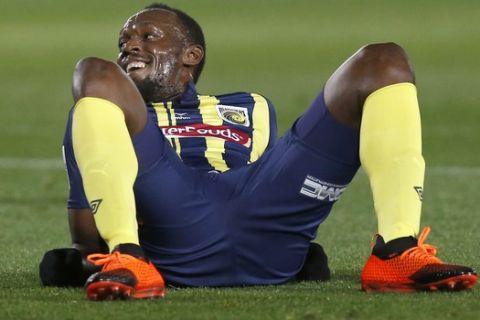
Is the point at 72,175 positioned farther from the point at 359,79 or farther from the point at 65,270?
the point at 359,79

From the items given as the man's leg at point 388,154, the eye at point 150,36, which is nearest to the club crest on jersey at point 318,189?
the man's leg at point 388,154

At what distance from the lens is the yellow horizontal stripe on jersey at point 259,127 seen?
3.81 metres

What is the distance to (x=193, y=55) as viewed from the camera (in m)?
3.89

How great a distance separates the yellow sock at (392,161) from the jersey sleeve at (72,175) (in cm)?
75

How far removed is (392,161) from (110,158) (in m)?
0.67

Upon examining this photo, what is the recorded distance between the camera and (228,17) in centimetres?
2086

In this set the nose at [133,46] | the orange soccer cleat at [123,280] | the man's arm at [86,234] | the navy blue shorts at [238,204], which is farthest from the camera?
the nose at [133,46]

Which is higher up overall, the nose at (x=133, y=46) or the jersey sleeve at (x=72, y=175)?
the nose at (x=133, y=46)

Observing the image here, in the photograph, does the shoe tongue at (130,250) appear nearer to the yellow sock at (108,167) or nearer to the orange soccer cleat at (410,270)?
the yellow sock at (108,167)

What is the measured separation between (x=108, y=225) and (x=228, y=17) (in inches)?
700

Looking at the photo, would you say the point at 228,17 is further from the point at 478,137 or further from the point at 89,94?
the point at 89,94

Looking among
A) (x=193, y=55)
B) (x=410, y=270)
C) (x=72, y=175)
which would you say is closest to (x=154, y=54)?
(x=193, y=55)

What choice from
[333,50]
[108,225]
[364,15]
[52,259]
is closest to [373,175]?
[108,225]

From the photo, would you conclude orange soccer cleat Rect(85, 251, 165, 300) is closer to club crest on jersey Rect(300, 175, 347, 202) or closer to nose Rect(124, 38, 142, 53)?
club crest on jersey Rect(300, 175, 347, 202)
